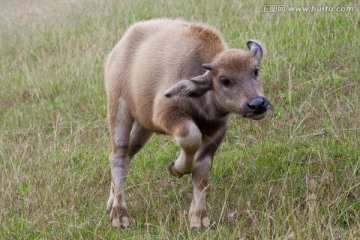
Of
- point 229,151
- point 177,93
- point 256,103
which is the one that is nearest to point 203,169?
point 177,93

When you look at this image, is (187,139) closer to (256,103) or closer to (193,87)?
(193,87)

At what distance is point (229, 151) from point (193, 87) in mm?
1741

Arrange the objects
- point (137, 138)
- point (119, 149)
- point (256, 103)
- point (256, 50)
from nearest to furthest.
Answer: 1. point (256, 103)
2. point (256, 50)
3. point (119, 149)
4. point (137, 138)

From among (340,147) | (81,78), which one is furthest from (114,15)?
(340,147)

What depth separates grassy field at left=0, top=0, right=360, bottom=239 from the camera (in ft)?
16.9

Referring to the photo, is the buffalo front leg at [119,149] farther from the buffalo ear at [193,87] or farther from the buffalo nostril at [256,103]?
the buffalo nostril at [256,103]

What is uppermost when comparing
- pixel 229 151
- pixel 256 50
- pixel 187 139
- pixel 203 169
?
pixel 256 50

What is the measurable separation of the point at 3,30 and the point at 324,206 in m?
12.0

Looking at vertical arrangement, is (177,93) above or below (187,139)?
above

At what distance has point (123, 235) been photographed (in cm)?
523

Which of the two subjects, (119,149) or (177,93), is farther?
(119,149)

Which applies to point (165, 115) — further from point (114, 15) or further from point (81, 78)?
point (114, 15)

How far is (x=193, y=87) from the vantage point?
5180mm

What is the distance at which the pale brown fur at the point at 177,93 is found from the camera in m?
5.14
